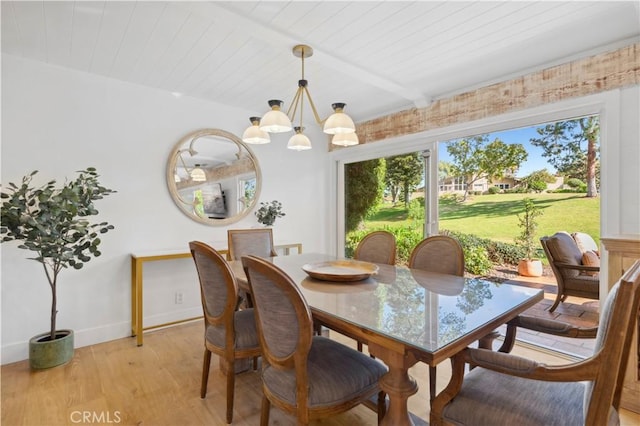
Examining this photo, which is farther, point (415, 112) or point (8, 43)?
point (415, 112)

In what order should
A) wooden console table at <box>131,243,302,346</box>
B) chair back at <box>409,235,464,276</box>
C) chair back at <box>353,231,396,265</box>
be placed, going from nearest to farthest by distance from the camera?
chair back at <box>409,235,464,276</box> < chair back at <box>353,231,396,265</box> < wooden console table at <box>131,243,302,346</box>

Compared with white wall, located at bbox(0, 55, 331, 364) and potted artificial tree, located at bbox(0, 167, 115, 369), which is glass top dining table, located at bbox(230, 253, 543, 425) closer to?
potted artificial tree, located at bbox(0, 167, 115, 369)

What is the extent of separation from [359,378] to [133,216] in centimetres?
268

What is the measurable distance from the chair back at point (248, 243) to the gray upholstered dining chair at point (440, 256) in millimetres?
1432

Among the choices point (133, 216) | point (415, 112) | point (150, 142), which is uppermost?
point (415, 112)

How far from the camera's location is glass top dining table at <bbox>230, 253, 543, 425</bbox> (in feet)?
3.69

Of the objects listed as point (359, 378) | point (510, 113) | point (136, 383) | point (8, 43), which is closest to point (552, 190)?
point (510, 113)

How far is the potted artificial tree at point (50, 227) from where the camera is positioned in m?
2.22

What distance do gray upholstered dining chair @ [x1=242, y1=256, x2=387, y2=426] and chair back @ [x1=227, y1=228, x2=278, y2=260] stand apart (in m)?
1.57

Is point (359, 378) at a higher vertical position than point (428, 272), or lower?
lower

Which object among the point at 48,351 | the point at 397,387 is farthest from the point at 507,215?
the point at 48,351

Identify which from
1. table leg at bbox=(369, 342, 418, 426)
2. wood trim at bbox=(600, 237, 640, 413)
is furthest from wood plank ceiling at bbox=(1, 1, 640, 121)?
table leg at bbox=(369, 342, 418, 426)

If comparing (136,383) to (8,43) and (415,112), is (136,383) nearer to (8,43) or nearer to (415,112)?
(8,43)

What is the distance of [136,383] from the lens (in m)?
2.20
